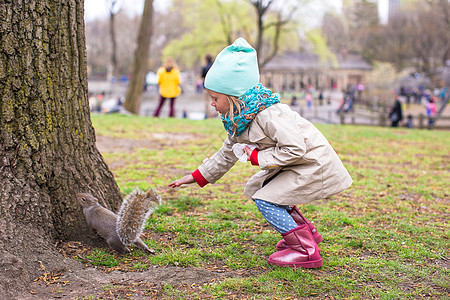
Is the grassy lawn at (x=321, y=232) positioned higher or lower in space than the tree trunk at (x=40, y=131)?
lower

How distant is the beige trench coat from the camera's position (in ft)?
9.23

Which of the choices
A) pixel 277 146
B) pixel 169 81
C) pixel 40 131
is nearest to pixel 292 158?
pixel 277 146

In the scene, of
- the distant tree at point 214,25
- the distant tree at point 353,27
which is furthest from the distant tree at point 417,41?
the distant tree at point 214,25

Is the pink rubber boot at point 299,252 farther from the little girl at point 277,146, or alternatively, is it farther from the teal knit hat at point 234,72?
the teal knit hat at point 234,72

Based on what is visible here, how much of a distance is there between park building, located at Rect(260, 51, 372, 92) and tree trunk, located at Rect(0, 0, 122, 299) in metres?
52.5

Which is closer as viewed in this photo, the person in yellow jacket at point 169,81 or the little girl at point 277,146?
the little girl at point 277,146

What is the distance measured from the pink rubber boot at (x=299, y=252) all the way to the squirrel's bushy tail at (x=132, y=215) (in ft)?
3.12

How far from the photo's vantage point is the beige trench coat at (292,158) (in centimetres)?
281

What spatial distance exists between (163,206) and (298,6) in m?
24.9

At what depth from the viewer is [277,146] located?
2.85 m

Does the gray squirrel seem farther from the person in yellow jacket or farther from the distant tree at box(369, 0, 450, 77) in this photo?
the distant tree at box(369, 0, 450, 77)

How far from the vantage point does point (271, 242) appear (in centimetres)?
353

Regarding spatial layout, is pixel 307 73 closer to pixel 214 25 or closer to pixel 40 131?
pixel 214 25

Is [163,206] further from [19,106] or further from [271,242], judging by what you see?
[19,106]
